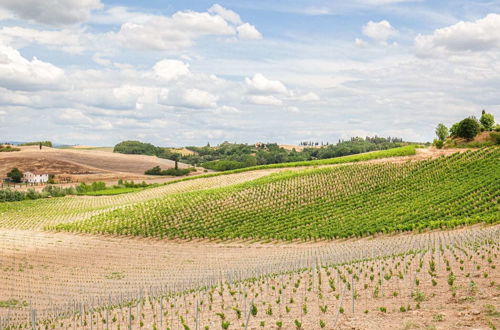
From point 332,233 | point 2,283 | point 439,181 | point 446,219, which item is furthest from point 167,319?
point 439,181

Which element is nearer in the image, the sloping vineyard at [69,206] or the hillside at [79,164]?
the sloping vineyard at [69,206]

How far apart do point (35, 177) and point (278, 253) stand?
4081 inches

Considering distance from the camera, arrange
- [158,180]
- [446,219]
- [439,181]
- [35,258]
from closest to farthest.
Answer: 1. [35,258]
2. [446,219]
3. [439,181]
4. [158,180]

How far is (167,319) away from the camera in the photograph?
1803 cm

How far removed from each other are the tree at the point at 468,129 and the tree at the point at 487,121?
194 inches

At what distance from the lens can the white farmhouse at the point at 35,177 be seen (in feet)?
410

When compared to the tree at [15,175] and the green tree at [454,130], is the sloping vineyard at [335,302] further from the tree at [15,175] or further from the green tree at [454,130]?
the tree at [15,175]

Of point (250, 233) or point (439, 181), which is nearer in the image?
point (250, 233)

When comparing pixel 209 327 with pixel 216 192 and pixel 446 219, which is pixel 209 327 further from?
pixel 216 192

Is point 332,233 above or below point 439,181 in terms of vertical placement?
below

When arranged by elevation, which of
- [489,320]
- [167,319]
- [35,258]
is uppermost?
[489,320]

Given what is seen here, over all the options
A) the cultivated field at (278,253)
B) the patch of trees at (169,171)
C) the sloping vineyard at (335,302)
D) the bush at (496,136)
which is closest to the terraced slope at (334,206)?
the cultivated field at (278,253)

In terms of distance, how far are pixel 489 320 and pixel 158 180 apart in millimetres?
122250

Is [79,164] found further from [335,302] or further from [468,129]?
[335,302]
